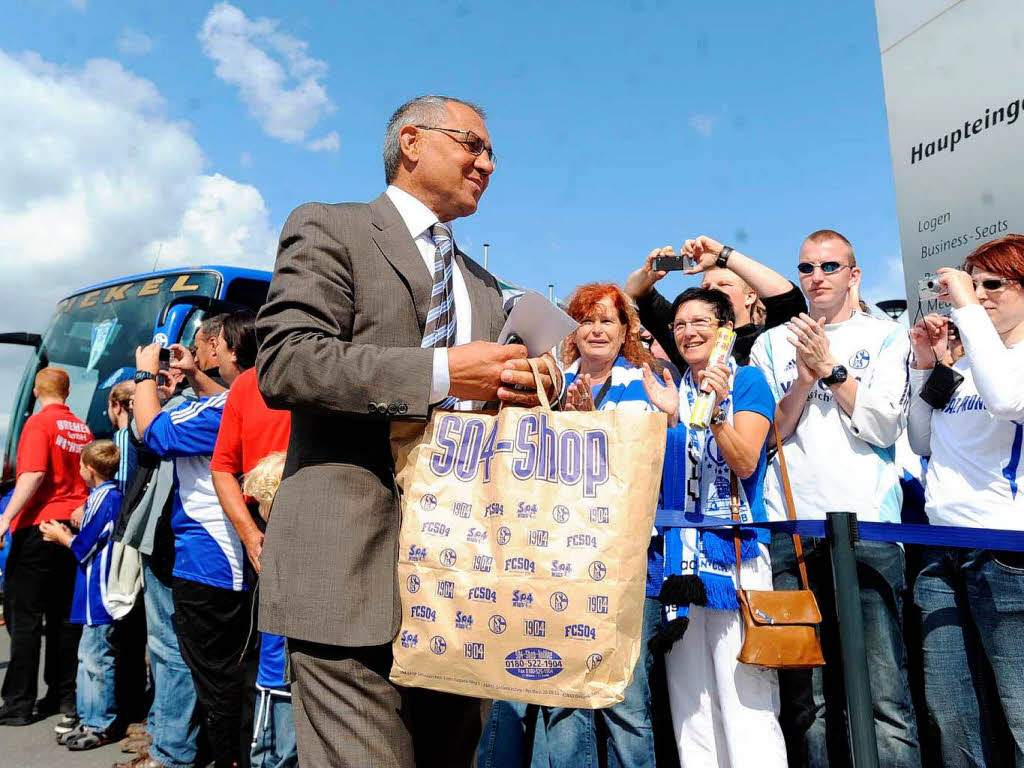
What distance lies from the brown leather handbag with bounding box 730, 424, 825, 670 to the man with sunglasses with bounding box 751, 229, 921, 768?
33 cm

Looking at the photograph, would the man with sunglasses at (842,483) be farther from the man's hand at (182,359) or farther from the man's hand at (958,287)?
the man's hand at (182,359)

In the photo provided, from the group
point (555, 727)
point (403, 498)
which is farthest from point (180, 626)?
point (403, 498)

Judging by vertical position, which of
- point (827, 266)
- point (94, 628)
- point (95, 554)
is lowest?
point (94, 628)

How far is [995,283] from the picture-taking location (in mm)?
2820

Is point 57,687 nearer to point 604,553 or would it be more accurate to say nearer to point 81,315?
point 81,315

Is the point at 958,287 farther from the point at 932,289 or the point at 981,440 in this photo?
the point at 981,440

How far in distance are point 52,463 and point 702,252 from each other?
182 inches

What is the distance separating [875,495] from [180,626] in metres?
3.13

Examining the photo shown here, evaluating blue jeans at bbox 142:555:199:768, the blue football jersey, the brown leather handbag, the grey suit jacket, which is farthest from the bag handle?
blue jeans at bbox 142:555:199:768

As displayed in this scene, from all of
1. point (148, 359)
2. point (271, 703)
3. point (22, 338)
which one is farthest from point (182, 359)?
point (22, 338)

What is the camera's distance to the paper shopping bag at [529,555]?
58.7 inches

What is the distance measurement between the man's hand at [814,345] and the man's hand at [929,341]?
0.36 metres

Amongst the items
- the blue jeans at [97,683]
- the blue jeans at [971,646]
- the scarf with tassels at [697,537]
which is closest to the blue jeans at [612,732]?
the scarf with tassels at [697,537]

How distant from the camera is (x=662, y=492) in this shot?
125 inches
